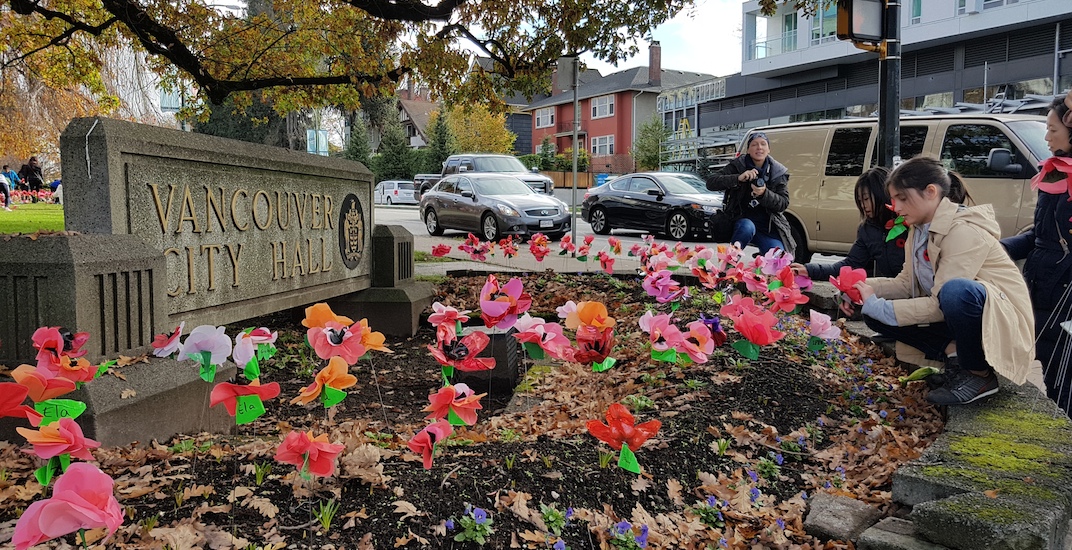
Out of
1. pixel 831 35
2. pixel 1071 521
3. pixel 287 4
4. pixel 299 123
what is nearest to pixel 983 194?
pixel 1071 521

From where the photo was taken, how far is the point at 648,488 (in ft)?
8.53

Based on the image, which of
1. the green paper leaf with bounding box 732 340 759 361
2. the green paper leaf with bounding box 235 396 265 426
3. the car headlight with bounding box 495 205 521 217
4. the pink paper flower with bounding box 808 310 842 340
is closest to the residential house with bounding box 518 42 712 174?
the car headlight with bounding box 495 205 521 217

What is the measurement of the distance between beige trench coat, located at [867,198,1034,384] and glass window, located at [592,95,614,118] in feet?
182

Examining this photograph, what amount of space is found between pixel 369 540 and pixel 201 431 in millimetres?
1928

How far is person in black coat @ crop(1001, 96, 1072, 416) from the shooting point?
3.38 metres

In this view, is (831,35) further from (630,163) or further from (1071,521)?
(1071,521)

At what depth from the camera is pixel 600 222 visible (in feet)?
58.5

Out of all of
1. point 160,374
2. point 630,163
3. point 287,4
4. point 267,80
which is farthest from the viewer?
point 630,163

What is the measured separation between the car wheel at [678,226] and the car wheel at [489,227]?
371 cm

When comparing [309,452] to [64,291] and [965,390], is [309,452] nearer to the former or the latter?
[64,291]

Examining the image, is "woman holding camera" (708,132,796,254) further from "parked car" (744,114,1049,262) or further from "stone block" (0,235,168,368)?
"stone block" (0,235,168,368)

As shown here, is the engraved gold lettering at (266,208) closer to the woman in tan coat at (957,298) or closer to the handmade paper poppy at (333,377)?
the handmade paper poppy at (333,377)

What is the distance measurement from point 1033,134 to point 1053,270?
5.51 m

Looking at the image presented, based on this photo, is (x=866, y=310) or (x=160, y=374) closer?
(x=160, y=374)
